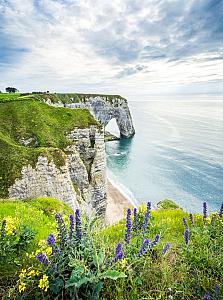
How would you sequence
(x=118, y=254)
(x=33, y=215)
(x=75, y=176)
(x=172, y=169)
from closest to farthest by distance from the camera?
(x=118, y=254)
(x=33, y=215)
(x=75, y=176)
(x=172, y=169)

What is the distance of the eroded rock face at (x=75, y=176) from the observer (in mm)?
27359

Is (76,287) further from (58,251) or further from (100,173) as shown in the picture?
(100,173)

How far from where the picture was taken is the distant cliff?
27.2m

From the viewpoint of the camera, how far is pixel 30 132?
3569cm

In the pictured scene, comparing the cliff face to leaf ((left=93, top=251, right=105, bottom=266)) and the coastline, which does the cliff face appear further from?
leaf ((left=93, top=251, right=105, bottom=266))

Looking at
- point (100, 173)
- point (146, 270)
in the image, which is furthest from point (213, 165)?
point (146, 270)

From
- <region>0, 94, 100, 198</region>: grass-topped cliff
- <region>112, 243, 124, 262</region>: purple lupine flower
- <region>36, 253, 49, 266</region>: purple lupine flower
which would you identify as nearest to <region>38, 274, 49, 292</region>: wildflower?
<region>36, 253, 49, 266</region>: purple lupine flower

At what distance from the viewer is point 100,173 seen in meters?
37.4

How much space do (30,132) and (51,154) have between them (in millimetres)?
8152

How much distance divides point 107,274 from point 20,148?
88.4ft

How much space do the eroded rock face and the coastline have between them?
216 inches

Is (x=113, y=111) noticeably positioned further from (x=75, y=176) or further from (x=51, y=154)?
(x=51, y=154)

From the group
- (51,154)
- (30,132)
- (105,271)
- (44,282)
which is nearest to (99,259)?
(105,271)

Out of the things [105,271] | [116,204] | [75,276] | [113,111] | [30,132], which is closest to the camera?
[75,276]
